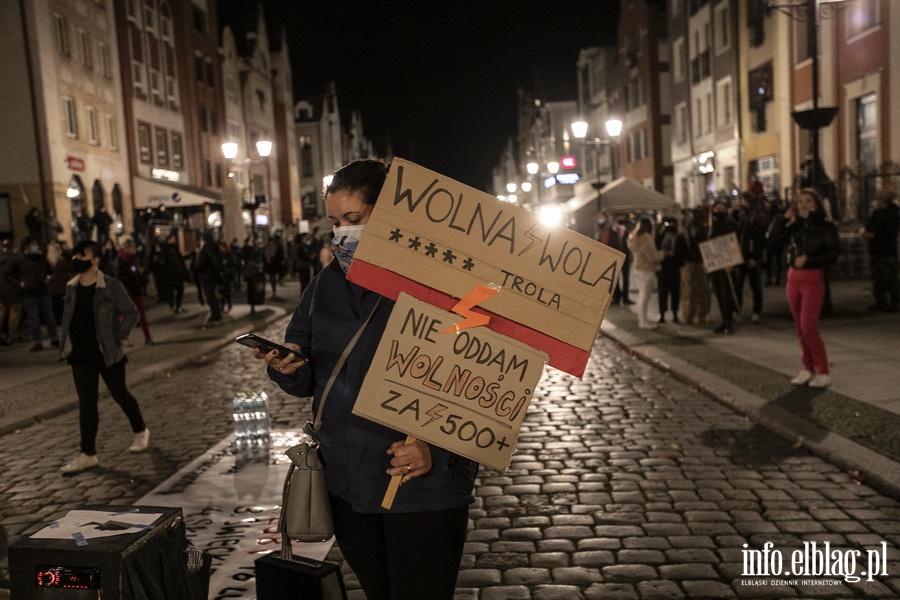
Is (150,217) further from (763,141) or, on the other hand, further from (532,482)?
(532,482)

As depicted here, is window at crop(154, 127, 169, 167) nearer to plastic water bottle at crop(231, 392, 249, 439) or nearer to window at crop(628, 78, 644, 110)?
window at crop(628, 78, 644, 110)

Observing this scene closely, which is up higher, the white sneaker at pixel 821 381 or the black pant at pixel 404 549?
the black pant at pixel 404 549

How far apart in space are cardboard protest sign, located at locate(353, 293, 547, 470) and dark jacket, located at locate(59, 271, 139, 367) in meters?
5.45

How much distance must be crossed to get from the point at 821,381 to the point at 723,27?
28.4 meters

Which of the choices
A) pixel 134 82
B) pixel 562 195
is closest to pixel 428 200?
pixel 134 82

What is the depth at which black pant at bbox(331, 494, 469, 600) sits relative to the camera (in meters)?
2.85

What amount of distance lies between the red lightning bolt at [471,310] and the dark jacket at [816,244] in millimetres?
7293

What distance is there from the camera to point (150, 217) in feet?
121

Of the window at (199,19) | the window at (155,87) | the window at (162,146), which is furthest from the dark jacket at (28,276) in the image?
the window at (199,19)

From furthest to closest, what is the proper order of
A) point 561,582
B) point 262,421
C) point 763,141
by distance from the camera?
point 763,141 → point 262,421 → point 561,582

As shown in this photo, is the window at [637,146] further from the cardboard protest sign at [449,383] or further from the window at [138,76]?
the cardboard protest sign at [449,383]

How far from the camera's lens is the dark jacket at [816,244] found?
925 cm

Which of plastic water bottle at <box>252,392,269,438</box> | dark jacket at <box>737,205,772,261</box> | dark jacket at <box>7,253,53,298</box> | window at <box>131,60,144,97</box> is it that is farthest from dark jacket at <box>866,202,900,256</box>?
window at <box>131,60,144,97</box>

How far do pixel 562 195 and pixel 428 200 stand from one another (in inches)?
2805
